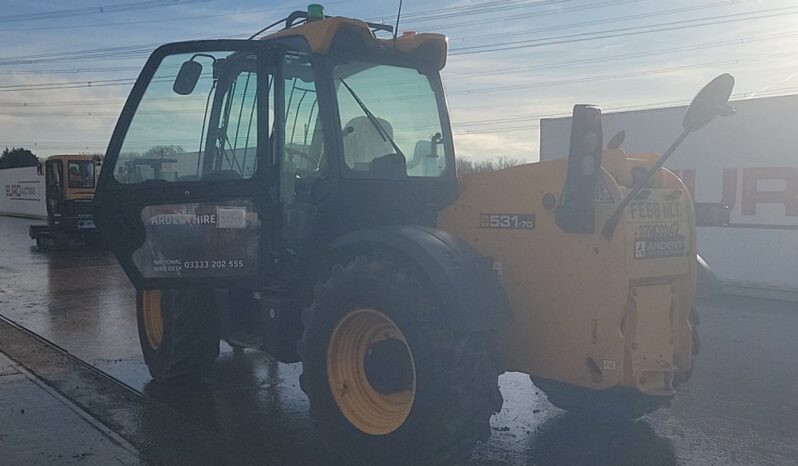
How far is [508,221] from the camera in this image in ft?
15.5

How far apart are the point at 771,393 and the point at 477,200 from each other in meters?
3.27

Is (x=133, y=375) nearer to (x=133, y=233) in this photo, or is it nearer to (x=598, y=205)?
(x=133, y=233)

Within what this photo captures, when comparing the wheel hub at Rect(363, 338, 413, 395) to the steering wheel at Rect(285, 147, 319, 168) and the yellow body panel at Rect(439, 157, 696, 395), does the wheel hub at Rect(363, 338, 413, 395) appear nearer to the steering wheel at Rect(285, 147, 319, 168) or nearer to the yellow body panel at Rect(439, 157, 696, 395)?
the yellow body panel at Rect(439, 157, 696, 395)

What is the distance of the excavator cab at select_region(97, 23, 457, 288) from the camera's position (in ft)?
16.4

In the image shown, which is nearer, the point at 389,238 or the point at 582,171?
the point at 582,171

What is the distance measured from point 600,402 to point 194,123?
3.36m

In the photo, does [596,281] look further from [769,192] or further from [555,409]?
[769,192]

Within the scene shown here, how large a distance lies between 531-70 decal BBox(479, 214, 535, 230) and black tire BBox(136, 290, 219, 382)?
8.32ft

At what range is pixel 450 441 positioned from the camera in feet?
13.4

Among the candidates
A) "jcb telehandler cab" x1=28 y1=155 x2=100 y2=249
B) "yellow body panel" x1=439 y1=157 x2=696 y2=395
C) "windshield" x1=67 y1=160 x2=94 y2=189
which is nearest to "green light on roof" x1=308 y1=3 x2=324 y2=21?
"yellow body panel" x1=439 y1=157 x2=696 y2=395

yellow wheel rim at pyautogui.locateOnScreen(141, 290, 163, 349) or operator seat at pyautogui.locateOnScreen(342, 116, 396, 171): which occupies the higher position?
operator seat at pyautogui.locateOnScreen(342, 116, 396, 171)

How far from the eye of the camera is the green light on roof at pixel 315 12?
5.29 m

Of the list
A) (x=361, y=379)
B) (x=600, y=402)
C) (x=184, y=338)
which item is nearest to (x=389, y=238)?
(x=361, y=379)

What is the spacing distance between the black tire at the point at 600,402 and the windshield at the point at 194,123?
2610mm
